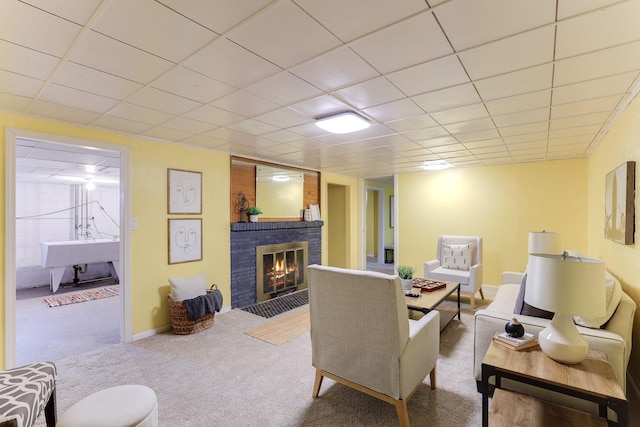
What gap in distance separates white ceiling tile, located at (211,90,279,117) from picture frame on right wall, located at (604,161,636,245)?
284 cm

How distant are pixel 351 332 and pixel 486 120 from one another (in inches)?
90.8

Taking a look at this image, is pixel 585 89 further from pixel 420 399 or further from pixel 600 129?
pixel 420 399

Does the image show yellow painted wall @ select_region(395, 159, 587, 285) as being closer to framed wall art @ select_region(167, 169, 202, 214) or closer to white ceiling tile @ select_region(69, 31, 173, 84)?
framed wall art @ select_region(167, 169, 202, 214)

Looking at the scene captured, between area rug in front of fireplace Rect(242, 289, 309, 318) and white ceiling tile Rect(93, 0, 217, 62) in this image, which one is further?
area rug in front of fireplace Rect(242, 289, 309, 318)

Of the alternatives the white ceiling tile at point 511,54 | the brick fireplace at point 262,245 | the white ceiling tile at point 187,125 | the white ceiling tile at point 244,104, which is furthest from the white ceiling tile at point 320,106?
the brick fireplace at point 262,245

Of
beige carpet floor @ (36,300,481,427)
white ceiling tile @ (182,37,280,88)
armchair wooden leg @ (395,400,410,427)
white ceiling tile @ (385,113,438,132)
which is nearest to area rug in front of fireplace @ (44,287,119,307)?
beige carpet floor @ (36,300,481,427)

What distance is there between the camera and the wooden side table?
141 centimetres

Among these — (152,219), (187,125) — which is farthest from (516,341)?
(152,219)

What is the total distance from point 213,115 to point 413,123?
1.87 meters

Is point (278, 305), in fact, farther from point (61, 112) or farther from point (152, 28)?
point (152, 28)

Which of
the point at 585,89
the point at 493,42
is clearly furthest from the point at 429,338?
the point at 585,89

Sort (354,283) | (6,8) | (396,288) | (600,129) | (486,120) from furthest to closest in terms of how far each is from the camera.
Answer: (600,129)
(486,120)
(354,283)
(396,288)
(6,8)

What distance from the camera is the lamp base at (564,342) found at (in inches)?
65.3

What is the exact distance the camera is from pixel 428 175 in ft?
19.8
